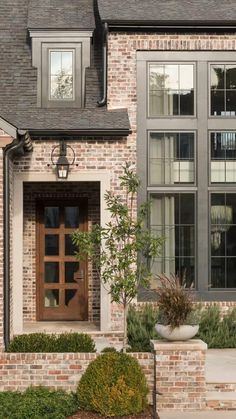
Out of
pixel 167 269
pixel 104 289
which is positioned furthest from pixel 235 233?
pixel 104 289

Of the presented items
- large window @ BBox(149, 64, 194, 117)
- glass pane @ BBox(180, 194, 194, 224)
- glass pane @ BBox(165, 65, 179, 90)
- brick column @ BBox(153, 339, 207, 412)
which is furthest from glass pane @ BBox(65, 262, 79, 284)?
brick column @ BBox(153, 339, 207, 412)

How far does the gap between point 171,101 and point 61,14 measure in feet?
11.1

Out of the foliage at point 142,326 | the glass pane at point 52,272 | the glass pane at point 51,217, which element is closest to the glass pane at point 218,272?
the foliage at point 142,326

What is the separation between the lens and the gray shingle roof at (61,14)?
1420 cm

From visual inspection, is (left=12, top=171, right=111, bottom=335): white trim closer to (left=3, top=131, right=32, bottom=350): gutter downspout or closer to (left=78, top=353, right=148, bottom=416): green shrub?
(left=3, top=131, right=32, bottom=350): gutter downspout

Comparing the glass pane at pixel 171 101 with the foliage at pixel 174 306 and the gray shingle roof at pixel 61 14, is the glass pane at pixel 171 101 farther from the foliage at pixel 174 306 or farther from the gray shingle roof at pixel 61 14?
the foliage at pixel 174 306

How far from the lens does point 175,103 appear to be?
13305 mm

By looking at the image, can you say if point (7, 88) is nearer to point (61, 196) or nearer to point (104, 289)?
point (61, 196)

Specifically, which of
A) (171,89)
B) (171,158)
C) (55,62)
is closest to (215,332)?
(171,158)

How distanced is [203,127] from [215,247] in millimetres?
2238

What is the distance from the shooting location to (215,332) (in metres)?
12.2

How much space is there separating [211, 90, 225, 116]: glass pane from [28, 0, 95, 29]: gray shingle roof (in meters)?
2.87

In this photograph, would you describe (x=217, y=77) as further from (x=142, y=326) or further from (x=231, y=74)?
(x=142, y=326)

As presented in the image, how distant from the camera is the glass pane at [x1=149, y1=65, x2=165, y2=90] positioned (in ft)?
43.4
